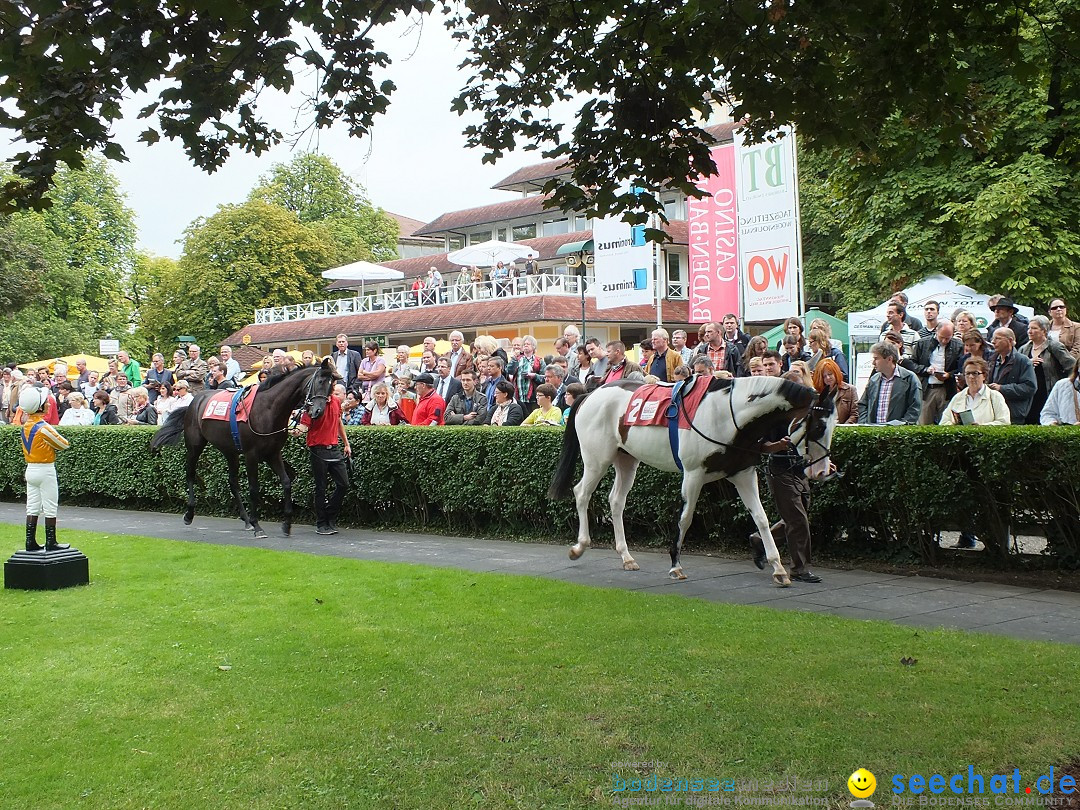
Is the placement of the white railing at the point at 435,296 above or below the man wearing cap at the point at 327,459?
above

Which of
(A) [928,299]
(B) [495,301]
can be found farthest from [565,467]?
(B) [495,301]

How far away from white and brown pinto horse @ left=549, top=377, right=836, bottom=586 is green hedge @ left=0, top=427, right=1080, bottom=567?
0.98m

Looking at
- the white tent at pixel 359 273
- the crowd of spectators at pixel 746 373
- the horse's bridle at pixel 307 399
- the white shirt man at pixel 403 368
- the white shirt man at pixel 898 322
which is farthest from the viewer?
the white tent at pixel 359 273

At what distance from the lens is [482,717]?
5355 millimetres

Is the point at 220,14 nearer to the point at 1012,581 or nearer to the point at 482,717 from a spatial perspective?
the point at 482,717

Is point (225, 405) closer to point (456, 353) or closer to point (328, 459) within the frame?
point (328, 459)

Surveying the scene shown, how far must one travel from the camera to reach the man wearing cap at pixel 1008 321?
455 inches

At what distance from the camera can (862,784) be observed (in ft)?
14.0

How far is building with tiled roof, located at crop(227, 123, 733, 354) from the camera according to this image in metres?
43.5

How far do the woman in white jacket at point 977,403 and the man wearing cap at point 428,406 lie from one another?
24.6 feet

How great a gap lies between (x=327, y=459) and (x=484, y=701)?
840 cm

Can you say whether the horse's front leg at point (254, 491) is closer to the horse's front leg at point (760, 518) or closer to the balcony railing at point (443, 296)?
the horse's front leg at point (760, 518)

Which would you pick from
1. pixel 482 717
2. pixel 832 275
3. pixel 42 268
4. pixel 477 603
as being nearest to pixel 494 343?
pixel 477 603

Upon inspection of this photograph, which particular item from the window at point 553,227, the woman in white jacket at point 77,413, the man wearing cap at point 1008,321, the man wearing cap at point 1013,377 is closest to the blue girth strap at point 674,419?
the man wearing cap at point 1013,377
